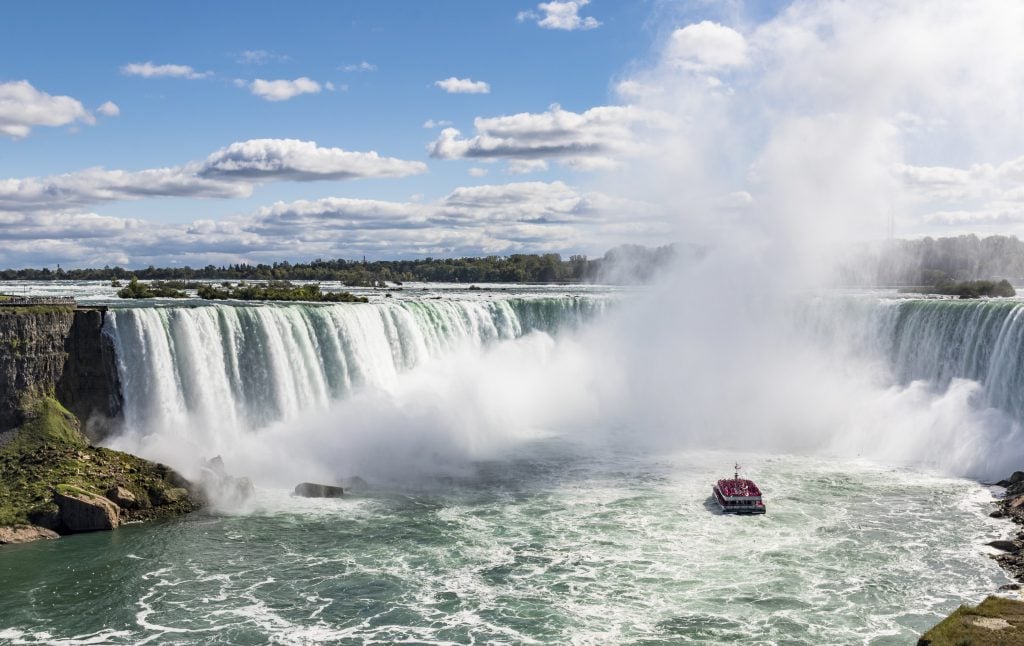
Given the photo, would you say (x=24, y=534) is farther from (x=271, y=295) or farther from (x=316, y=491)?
(x=271, y=295)

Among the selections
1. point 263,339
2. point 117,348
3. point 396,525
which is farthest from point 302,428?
point 396,525

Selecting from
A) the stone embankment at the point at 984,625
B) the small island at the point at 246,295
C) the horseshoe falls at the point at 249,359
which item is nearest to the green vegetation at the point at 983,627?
the stone embankment at the point at 984,625

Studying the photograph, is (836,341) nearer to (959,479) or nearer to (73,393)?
(959,479)

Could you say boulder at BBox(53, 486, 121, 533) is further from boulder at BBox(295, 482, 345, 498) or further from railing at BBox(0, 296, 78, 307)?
railing at BBox(0, 296, 78, 307)

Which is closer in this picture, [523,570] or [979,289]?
[523,570]

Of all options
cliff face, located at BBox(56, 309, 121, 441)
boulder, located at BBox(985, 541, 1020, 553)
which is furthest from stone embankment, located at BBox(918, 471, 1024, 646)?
cliff face, located at BBox(56, 309, 121, 441)

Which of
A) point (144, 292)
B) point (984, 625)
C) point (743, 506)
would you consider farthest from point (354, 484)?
point (144, 292)

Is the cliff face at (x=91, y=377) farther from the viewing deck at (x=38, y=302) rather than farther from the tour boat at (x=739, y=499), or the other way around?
the tour boat at (x=739, y=499)
